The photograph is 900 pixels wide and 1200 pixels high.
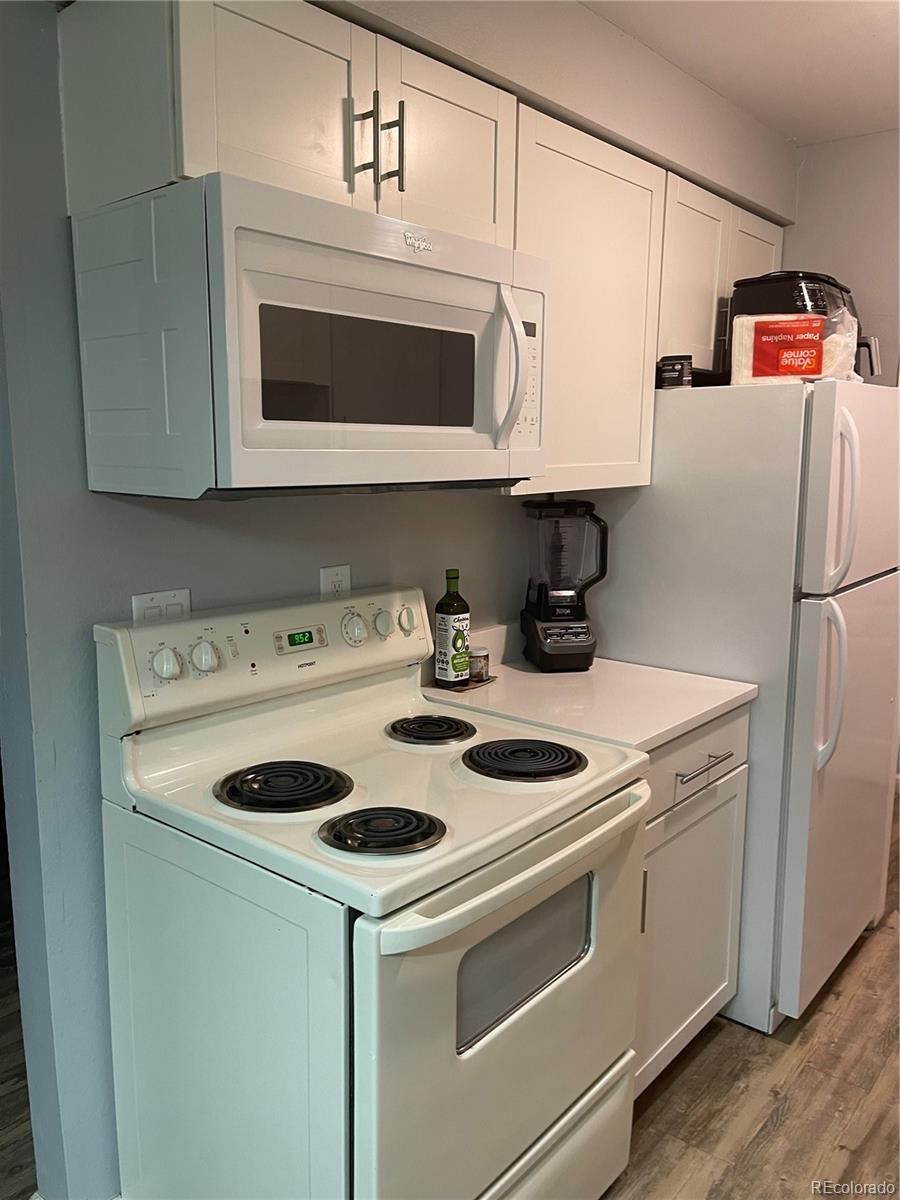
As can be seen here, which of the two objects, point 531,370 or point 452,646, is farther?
point 452,646

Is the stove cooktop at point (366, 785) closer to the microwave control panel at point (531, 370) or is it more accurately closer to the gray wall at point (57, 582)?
the gray wall at point (57, 582)

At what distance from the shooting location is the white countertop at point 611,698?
1956 millimetres

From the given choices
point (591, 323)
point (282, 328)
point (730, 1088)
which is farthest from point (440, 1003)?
point (591, 323)

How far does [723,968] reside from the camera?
2355mm

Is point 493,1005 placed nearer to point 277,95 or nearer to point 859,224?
point 277,95

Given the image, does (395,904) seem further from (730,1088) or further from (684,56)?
(684,56)

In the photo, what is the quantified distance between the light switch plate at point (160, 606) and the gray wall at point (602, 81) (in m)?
1.02

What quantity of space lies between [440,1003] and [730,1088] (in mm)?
1254

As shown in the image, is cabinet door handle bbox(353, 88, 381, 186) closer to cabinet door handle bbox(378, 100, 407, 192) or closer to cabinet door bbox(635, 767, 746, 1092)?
cabinet door handle bbox(378, 100, 407, 192)

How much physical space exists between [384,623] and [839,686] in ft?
3.75

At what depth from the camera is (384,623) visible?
2002 millimetres

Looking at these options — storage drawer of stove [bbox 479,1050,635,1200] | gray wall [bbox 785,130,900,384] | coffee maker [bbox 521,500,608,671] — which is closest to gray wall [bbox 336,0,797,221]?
gray wall [bbox 785,130,900,384]

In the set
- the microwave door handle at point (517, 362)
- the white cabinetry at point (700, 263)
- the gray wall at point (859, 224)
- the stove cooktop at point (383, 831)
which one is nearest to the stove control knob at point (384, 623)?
the microwave door handle at point (517, 362)

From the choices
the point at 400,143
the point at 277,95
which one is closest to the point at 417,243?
the point at 400,143
